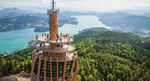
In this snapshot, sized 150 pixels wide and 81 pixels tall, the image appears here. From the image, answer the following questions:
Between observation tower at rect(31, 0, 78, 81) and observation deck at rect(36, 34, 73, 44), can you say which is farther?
observation deck at rect(36, 34, 73, 44)

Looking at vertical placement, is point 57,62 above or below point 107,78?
above

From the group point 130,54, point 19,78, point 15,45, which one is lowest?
point 15,45

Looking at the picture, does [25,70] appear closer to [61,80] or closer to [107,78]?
[107,78]

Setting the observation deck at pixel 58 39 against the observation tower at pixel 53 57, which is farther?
the observation deck at pixel 58 39

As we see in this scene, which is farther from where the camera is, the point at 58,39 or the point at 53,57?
the point at 58,39

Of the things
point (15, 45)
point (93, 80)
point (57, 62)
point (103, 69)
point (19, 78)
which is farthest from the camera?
point (15, 45)

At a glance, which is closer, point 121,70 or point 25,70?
point 25,70

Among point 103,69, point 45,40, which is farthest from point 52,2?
point 103,69

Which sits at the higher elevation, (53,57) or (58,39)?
(58,39)
